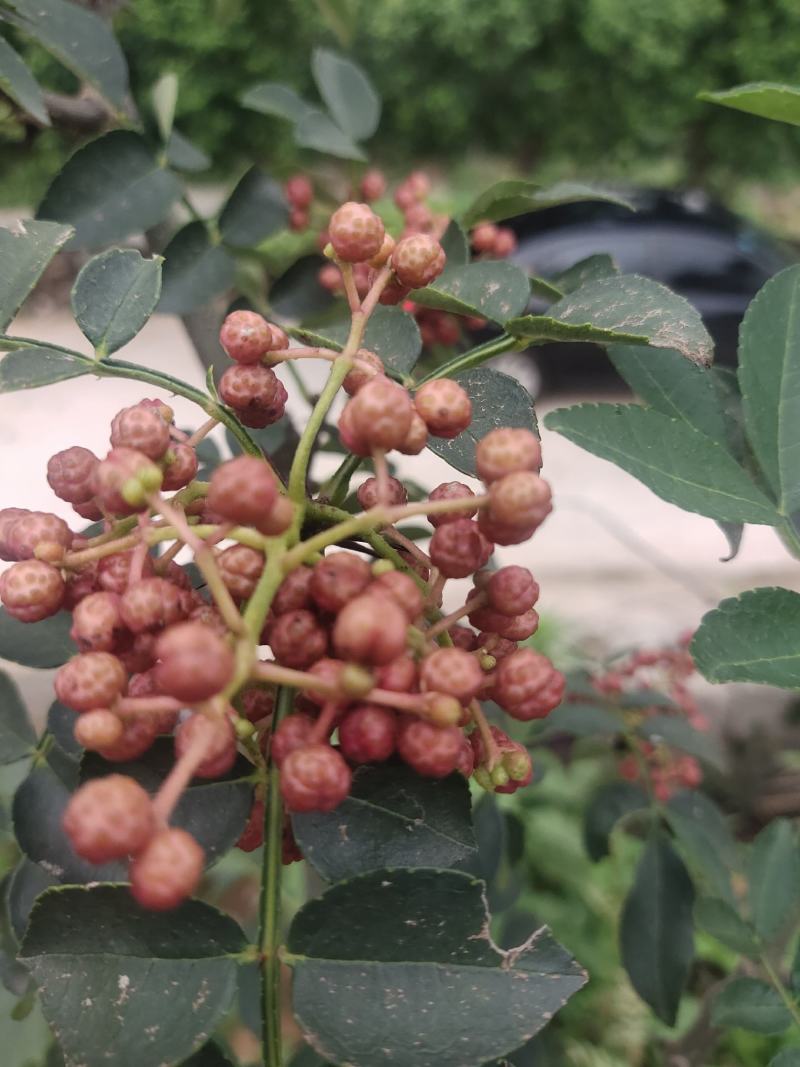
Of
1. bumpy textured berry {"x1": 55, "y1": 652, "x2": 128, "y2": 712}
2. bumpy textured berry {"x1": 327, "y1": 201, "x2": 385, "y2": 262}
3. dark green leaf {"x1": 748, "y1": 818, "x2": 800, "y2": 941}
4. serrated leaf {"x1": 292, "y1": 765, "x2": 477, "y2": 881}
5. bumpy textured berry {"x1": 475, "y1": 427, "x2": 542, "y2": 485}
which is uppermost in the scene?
bumpy textured berry {"x1": 327, "y1": 201, "x2": 385, "y2": 262}

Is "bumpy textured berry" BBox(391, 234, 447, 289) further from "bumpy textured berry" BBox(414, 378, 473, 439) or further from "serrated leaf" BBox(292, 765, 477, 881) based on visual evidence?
"serrated leaf" BBox(292, 765, 477, 881)

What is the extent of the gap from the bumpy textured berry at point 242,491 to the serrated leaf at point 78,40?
0.55 meters

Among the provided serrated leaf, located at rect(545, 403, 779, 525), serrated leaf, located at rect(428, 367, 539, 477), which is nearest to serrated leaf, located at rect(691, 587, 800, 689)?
serrated leaf, located at rect(545, 403, 779, 525)

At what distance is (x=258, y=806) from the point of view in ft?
1.63

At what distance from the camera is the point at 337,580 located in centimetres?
40

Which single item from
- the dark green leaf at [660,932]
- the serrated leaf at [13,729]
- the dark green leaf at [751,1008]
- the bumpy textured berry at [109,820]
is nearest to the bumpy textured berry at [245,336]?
the bumpy textured berry at [109,820]

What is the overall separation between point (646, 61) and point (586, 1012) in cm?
616

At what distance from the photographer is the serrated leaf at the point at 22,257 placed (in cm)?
55

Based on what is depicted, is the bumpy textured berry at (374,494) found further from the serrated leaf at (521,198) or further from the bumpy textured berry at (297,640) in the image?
the serrated leaf at (521,198)

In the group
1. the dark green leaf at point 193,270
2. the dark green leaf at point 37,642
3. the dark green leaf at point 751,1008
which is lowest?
the dark green leaf at point 751,1008

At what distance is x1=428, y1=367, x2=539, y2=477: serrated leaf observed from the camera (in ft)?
1.81

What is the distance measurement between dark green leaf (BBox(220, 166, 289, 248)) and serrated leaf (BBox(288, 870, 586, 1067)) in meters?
0.65

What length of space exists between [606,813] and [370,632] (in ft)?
2.92

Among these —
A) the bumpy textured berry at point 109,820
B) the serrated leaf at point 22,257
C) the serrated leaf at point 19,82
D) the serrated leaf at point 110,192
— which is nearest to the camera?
the bumpy textured berry at point 109,820
